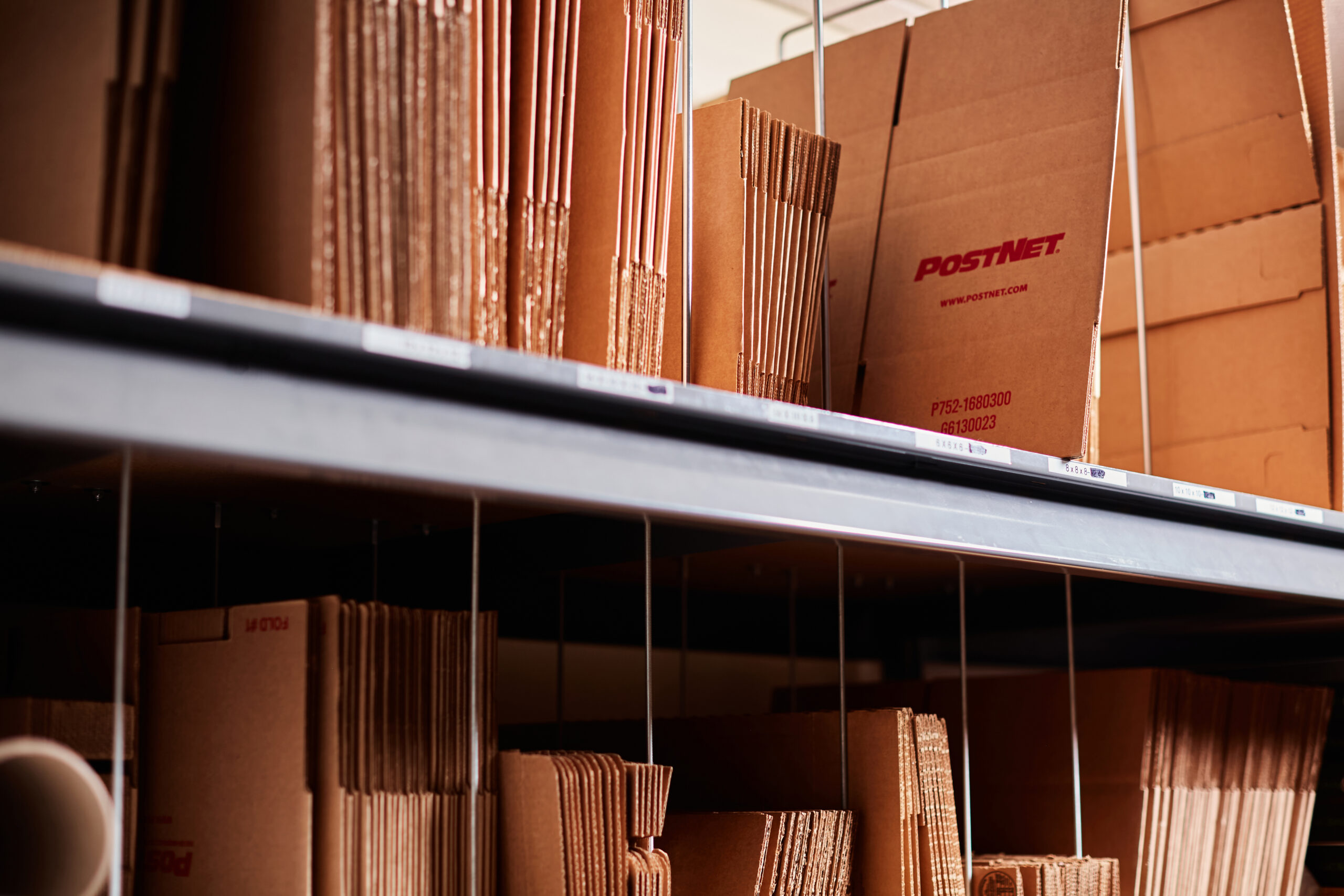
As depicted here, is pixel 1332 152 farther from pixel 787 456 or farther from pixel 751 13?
pixel 751 13

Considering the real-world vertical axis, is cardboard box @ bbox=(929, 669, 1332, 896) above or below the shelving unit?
below

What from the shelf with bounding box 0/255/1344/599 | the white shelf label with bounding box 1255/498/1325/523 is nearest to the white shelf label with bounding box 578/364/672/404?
the shelf with bounding box 0/255/1344/599

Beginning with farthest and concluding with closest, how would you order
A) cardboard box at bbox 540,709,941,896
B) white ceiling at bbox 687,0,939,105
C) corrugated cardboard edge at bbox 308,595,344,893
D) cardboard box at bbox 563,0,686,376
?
1. white ceiling at bbox 687,0,939,105
2. cardboard box at bbox 540,709,941,896
3. cardboard box at bbox 563,0,686,376
4. corrugated cardboard edge at bbox 308,595,344,893

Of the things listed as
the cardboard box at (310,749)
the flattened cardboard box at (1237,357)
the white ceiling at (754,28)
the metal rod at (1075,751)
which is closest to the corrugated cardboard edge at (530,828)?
the cardboard box at (310,749)

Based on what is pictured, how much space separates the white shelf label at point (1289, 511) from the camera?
4.12ft

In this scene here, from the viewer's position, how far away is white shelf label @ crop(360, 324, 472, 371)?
0.68 metres

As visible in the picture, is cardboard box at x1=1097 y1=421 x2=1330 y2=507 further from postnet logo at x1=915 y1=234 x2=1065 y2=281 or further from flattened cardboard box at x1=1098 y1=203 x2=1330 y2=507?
postnet logo at x1=915 y1=234 x2=1065 y2=281

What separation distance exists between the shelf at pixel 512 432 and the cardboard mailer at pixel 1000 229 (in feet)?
0.41

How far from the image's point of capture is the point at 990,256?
124 centimetres

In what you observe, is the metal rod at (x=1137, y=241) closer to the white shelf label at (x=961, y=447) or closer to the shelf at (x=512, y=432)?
the shelf at (x=512, y=432)

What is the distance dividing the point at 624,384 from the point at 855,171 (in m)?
0.73

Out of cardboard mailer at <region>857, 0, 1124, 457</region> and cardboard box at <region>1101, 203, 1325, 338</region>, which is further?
cardboard box at <region>1101, 203, 1325, 338</region>

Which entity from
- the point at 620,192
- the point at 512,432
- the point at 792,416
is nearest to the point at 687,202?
the point at 620,192

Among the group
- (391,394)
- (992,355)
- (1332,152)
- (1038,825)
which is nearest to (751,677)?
(1038,825)
